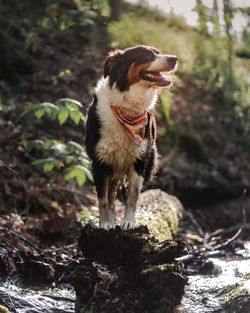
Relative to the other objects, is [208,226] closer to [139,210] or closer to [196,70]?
[139,210]

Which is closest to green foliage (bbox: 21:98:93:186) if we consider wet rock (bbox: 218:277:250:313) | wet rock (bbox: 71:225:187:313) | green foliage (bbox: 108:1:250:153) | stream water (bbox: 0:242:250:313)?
wet rock (bbox: 71:225:187:313)

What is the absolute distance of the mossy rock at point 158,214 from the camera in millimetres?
4344

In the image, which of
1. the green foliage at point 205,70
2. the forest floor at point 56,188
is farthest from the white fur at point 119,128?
the green foliage at point 205,70

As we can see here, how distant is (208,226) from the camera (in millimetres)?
7152

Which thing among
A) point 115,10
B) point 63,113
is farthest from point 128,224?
point 115,10

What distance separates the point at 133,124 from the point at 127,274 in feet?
4.36

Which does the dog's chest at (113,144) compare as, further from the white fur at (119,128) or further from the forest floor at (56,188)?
the forest floor at (56,188)

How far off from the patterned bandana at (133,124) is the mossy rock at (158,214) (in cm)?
94

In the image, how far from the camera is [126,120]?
371 cm

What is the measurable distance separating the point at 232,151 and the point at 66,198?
4856 mm

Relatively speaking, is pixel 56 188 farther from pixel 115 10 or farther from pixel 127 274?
pixel 115 10

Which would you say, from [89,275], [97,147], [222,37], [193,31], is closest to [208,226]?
[97,147]

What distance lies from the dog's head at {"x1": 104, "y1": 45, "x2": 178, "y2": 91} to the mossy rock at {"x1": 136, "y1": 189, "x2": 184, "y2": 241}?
1.42 m

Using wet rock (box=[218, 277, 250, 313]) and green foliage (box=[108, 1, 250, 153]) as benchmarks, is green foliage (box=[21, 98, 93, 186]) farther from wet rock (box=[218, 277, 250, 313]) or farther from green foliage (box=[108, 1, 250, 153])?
green foliage (box=[108, 1, 250, 153])
